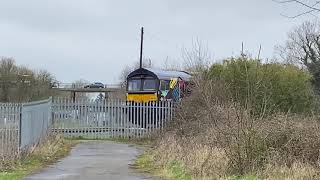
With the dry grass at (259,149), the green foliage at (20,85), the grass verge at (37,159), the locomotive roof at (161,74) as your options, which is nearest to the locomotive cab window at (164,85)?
the locomotive roof at (161,74)

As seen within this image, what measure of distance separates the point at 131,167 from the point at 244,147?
17.5 feet

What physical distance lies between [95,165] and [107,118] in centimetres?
1250

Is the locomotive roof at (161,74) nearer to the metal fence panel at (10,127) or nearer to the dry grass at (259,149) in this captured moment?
the metal fence panel at (10,127)

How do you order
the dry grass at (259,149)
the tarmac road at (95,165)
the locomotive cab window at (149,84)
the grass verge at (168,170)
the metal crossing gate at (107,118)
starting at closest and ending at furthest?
1. the dry grass at (259,149)
2. the grass verge at (168,170)
3. the tarmac road at (95,165)
4. the metal crossing gate at (107,118)
5. the locomotive cab window at (149,84)

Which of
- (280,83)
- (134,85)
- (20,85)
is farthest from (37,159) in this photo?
(20,85)

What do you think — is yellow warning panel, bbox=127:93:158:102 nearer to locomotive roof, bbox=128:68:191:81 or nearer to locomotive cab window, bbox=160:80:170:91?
locomotive cab window, bbox=160:80:170:91

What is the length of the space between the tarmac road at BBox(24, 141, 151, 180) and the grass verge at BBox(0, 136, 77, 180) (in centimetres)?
33

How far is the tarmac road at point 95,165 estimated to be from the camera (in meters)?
14.4

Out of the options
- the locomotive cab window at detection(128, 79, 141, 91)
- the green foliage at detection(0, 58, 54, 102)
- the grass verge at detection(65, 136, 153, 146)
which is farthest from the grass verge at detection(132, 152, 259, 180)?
the green foliage at detection(0, 58, 54, 102)

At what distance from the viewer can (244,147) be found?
1257cm

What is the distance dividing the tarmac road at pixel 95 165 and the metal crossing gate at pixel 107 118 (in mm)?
4306

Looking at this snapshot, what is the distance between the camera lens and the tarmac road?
14.4m

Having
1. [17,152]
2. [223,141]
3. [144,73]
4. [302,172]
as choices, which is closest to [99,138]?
[144,73]

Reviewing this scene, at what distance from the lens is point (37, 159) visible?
59.3 ft
